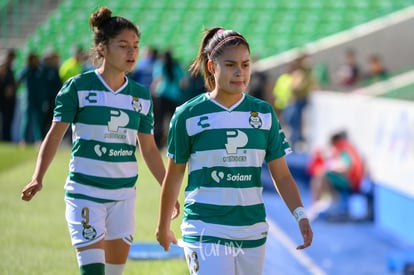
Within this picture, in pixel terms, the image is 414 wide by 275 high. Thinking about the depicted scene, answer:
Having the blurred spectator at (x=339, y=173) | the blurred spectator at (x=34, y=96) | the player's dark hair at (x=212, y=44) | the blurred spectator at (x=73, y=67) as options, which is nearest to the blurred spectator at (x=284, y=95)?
the blurred spectator at (x=73, y=67)

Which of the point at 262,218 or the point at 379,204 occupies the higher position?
the point at 262,218

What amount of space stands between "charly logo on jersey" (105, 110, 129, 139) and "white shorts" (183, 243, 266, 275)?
127 cm

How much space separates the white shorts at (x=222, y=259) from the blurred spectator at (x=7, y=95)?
18155mm

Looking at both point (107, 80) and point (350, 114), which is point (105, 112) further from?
point (350, 114)

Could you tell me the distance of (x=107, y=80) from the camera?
6.55 m

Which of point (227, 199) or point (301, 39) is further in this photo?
point (301, 39)

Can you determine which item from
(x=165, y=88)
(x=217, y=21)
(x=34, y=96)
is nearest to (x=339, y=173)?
(x=165, y=88)

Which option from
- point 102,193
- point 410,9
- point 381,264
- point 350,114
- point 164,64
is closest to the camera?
point 102,193

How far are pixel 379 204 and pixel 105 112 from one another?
8944 millimetres

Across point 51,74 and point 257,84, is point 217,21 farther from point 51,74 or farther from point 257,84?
point 51,74

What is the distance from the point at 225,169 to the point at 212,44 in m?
0.70

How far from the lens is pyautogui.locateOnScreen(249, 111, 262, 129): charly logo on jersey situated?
213 inches

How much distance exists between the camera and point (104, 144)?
6430mm

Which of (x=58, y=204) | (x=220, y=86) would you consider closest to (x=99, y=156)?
(x=220, y=86)
